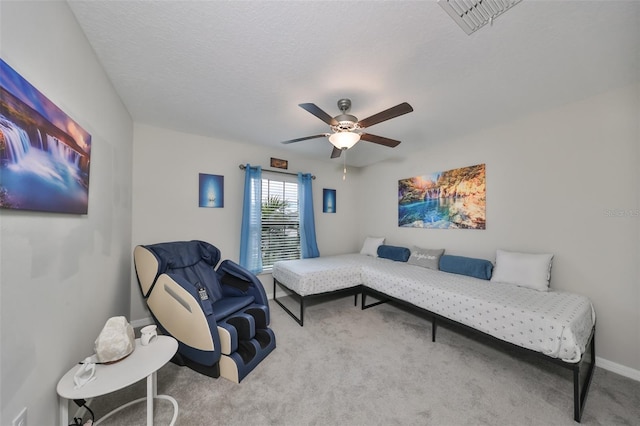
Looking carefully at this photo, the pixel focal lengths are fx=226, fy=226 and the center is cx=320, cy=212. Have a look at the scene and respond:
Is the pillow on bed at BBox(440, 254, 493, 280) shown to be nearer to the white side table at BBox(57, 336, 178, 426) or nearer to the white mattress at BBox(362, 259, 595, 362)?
the white mattress at BBox(362, 259, 595, 362)

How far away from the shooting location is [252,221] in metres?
3.54

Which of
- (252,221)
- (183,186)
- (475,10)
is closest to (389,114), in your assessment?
(475,10)

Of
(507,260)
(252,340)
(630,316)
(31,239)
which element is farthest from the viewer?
(507,260)

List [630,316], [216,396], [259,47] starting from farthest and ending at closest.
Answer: [630,316]
[216,396]
[259,47]

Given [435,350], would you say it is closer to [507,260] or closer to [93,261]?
[507,260]

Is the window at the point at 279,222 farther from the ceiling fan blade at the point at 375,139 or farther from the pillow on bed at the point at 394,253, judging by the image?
Result: the ceiling fan blade at the point at 375,139

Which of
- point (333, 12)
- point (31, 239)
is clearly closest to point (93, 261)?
→ point (31, 239)

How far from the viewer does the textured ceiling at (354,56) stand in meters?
1.32

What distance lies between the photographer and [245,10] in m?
1.30

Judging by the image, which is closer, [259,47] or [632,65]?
[259,47]

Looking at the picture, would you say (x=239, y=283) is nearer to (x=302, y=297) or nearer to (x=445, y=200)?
(x=302, y=297)

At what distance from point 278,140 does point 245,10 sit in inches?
82.8

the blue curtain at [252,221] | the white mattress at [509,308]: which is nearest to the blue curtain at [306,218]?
the blue curtain at [252,221]

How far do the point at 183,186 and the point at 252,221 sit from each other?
1.06 metres
